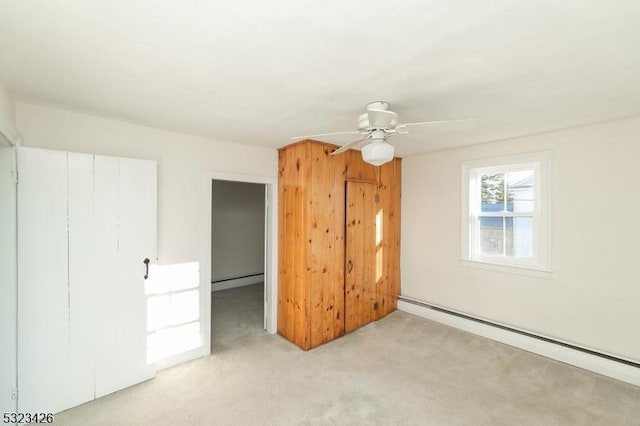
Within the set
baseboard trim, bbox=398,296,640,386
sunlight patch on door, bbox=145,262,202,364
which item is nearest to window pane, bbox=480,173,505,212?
baseboard trim, bbox=398,296,640,386

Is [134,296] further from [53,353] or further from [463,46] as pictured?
[463,46]

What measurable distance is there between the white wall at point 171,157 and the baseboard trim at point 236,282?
2.73m

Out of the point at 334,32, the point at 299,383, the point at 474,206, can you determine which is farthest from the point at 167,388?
the point at 474,206

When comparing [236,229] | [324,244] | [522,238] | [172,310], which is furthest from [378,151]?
[236,229]

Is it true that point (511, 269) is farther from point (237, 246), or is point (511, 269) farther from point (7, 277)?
Result: point (237, 246)

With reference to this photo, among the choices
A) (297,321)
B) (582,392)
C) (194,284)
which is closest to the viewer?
(582,392)

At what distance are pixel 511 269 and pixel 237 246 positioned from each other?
16.3 ft

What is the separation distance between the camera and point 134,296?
100.0 inches

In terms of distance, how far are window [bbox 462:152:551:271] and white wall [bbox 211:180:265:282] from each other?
4.12m

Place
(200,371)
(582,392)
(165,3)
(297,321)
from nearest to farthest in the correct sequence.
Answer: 1. (165,3)
2. (582,392)
3. (200,371)
4. (297,321)

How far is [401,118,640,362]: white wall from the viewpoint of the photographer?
257 centimetres

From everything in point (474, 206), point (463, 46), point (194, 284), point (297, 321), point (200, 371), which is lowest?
point (200, 371)

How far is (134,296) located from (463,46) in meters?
3.13

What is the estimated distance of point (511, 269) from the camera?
10.8 ft
